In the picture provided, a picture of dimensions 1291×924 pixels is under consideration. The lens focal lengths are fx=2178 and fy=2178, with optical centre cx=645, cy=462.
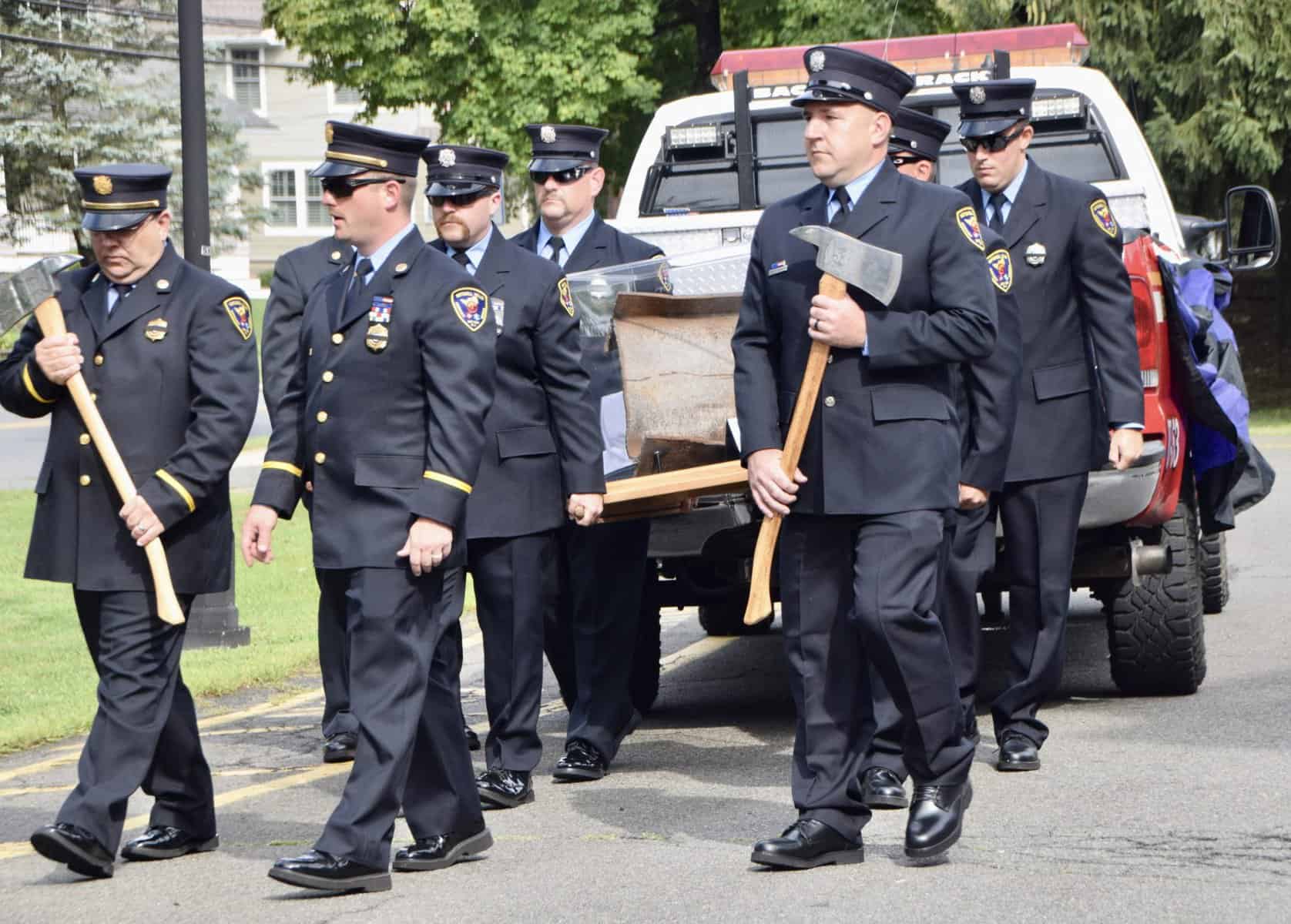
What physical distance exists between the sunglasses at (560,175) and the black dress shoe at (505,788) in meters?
1.99

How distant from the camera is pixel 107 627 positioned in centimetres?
584

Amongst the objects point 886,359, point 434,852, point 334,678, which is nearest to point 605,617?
point 334,678

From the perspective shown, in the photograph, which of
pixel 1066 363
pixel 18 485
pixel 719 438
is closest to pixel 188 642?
pixel 719 438

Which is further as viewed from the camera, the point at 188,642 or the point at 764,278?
the point at 188,642

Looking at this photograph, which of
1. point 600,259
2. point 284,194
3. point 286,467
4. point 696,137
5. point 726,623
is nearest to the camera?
point 286,467

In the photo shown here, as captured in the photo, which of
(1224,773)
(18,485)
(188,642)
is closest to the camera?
(1224,773)

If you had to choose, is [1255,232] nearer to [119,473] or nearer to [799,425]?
[799,425]

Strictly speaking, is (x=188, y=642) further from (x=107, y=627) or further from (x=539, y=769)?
(x=107, y=627)

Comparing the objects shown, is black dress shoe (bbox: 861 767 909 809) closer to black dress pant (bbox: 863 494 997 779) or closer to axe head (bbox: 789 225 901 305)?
black dress pant (bbox: 863 494 997 779)

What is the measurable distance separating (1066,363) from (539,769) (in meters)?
2.21

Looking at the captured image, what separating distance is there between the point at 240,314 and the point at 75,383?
0.51m

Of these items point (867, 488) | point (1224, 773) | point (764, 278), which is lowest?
point (1224, 773)

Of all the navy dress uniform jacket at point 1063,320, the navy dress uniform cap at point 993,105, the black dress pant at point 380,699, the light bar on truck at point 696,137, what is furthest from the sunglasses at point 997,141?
the black dress pant at point 380,699

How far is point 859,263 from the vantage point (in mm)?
5480
